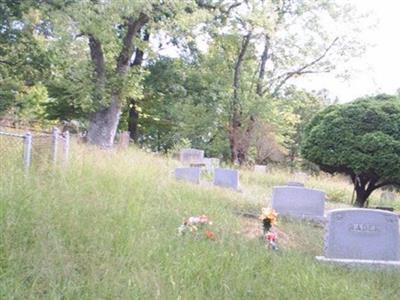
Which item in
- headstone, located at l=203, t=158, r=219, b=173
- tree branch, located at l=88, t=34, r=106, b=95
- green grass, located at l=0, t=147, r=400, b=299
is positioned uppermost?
tree branch, located at l=88, t=34, r=106, b=95

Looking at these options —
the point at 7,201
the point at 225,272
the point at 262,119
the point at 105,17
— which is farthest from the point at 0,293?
the point at 262,119

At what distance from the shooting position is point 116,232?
470 cm

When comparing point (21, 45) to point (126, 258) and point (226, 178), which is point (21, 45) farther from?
point (126, 258)

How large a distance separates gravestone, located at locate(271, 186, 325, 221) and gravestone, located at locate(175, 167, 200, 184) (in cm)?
339

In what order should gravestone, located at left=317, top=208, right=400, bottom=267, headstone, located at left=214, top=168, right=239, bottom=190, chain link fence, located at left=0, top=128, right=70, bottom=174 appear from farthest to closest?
1. headstone, located at left=214, top=168, right=239, bottom=190
2. chain link fence, located at left=0, top=128, right=70, bottom=174
3. gravestone, located at left=317, top=208, right=400, bottom=267

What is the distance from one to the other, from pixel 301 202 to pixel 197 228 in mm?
4227

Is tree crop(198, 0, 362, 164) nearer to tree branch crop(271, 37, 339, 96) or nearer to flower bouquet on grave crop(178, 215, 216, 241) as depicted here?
tree branch crop(271, 37, 339, 96)

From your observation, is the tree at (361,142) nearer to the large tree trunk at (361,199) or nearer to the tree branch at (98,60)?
the large tree trunk at (361,199)

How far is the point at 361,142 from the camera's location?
13.0 meters

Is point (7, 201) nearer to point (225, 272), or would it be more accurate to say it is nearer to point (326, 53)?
point (225, 272)

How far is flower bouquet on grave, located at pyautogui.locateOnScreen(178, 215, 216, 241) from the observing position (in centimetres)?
589

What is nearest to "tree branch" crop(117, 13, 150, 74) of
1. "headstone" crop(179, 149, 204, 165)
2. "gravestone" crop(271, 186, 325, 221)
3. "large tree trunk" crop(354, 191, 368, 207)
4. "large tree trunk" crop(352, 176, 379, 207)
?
"headstone" crop(179, 149, 204, 165)

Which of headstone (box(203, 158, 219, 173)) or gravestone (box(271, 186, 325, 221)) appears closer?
gravestone (box(271, 186, 325, 221))

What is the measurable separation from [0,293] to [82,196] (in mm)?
2259
